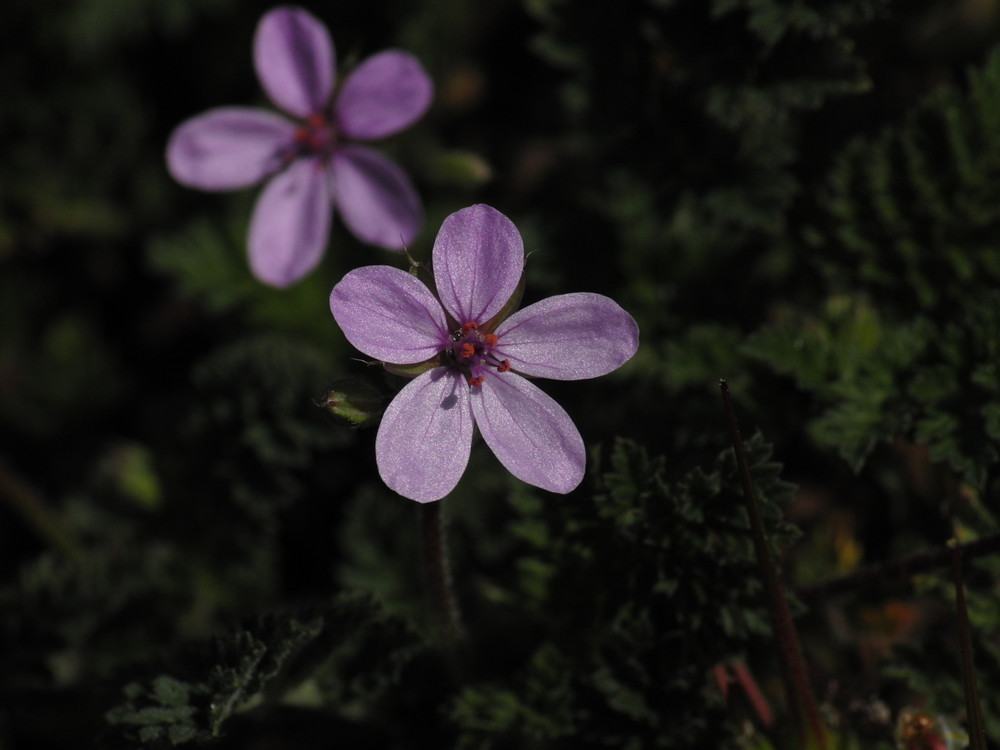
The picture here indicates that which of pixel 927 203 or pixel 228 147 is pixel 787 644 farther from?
pixel 228 147

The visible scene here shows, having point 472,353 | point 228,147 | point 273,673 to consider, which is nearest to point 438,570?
point 273,673

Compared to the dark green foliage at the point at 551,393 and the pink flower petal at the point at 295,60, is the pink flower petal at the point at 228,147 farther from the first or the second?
the dark green foliage at the point at 551,393

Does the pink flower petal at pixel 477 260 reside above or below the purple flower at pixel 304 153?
below

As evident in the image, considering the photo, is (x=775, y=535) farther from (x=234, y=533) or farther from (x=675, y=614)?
(x=234, y=533)

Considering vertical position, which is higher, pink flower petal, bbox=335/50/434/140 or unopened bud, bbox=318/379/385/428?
pink flower petal, bbox=335/50/434/140

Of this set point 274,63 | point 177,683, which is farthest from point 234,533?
point 274,63

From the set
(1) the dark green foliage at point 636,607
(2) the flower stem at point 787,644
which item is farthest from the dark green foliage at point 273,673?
(2) the flower stem at point 787,644

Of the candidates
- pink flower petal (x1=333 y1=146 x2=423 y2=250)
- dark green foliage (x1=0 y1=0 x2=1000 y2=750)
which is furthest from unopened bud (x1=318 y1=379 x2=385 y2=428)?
pink flower petal (x1=333 y1=146 x2=423 y2=250)

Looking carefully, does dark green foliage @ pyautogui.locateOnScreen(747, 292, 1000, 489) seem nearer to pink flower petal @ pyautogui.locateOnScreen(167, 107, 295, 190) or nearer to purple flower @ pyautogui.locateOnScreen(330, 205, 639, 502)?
purple flower @ pyautogui.locateOnScreen(330, 205, 639, 502)
